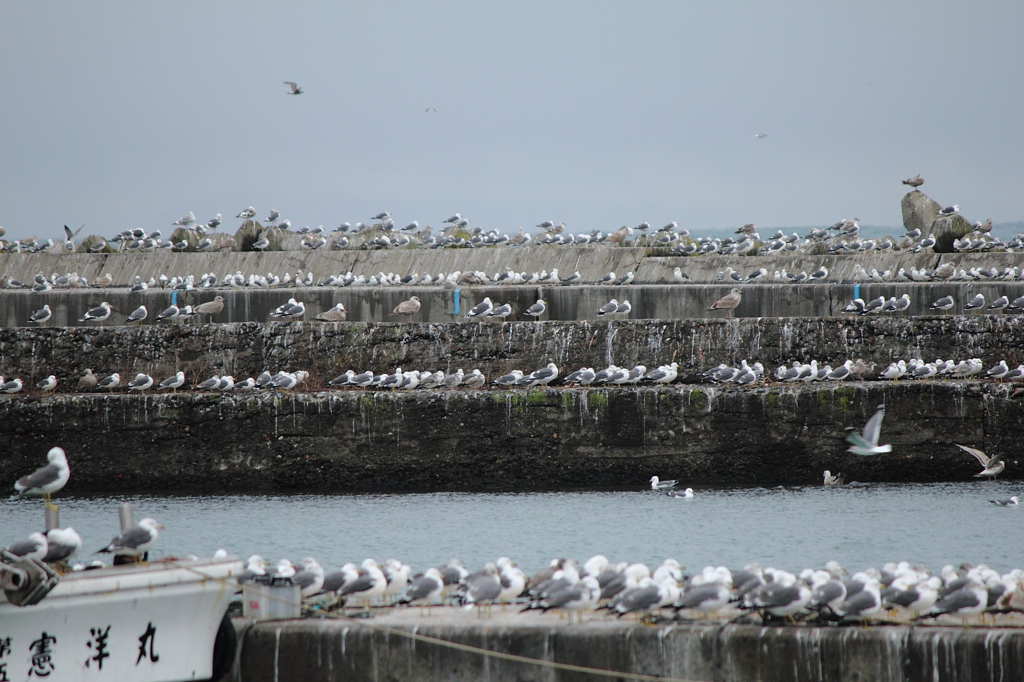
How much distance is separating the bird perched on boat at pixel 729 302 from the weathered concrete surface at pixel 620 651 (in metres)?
12.6

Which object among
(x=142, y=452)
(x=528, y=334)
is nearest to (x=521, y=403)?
(x=528, y=334)

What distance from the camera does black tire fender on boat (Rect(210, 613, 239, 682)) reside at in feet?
21.5

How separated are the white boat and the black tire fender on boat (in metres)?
0.03

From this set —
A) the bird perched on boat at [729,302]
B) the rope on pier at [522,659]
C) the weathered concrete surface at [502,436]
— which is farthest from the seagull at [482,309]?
the rope on pier at [522,659]

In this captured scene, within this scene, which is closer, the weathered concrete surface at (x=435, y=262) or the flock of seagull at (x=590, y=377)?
the flock of seagull at (x=590, y=377)

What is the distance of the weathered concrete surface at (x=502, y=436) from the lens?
14055mm

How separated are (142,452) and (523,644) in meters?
9.65

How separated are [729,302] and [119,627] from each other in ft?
45.1

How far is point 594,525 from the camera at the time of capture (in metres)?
12.4

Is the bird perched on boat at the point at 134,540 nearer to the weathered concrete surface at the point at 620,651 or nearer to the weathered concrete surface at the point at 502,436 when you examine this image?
the weathered concrete surface at the point at 620,651

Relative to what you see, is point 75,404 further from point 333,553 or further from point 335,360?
point 333,553

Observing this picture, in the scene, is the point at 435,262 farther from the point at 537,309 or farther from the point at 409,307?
the point at 537,309

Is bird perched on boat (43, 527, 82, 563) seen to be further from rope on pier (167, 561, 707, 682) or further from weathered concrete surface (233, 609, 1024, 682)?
rope on pier (167, 561, 707, 682)

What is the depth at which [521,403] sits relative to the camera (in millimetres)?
14328
